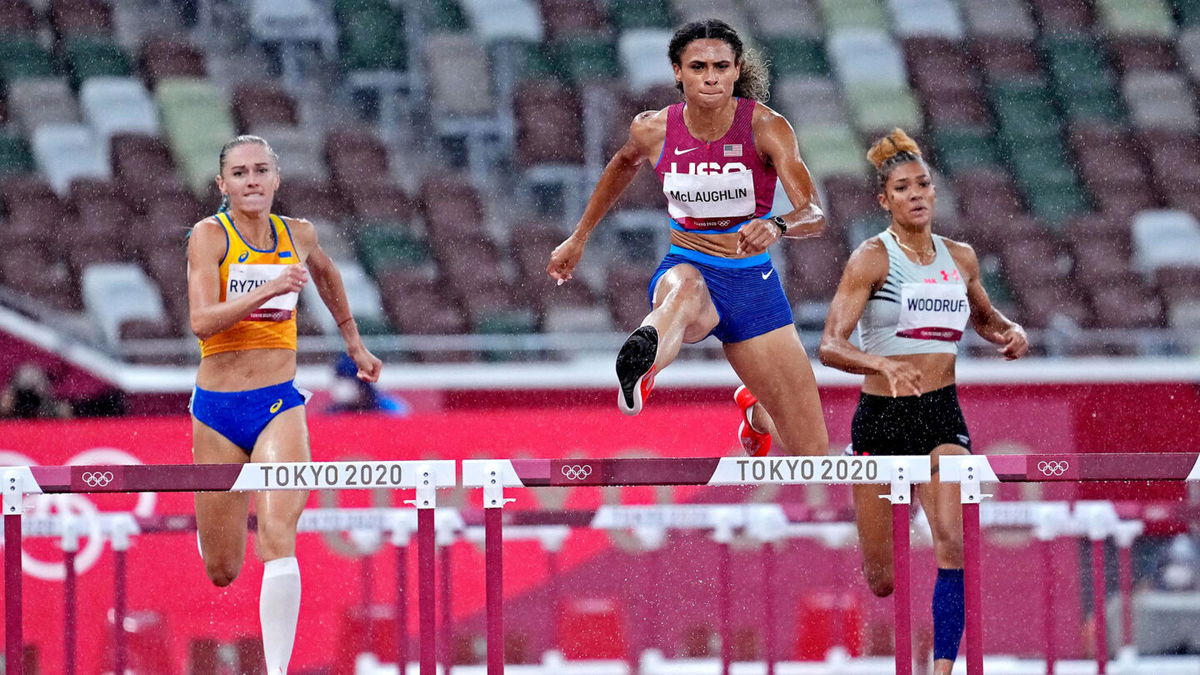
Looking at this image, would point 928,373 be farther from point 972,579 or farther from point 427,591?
point 427,591

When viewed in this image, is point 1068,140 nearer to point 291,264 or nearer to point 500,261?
point 500,261

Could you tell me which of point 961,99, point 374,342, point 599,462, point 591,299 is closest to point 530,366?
point 374,342

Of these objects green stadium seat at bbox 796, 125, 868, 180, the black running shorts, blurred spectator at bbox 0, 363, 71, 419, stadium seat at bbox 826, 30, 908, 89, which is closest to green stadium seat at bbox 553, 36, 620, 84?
green stadium seat at bbox 796, 125, 868, 180

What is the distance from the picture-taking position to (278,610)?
4551mm

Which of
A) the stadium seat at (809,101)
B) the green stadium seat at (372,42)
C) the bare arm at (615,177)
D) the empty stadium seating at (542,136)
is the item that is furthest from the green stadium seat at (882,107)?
the bare arm at (615,177)

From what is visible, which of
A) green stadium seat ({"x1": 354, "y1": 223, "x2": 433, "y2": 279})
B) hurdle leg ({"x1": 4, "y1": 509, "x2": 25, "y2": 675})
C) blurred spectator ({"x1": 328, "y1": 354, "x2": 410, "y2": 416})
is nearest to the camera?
hurdle leg ({"x1": 4, "y1": 509, "x2": 25, "y2": 675})

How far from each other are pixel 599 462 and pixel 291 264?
131cm

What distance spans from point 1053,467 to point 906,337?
3.37ft

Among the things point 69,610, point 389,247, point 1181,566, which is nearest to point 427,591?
point 69,610

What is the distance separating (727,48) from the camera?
4.53m

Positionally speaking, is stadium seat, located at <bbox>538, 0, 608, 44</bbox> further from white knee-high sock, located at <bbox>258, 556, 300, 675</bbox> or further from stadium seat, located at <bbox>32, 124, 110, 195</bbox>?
white knee-high sock, located at <bbox>258, 556, 300, 675</bbox>

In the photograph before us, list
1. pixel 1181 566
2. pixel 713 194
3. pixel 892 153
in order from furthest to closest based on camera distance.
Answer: pixel 1181 566
pixel 892 153
pixel 713 194

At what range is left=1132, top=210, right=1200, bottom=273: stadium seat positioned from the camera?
11648mm

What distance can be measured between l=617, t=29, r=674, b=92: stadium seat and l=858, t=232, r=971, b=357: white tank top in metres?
7.99
